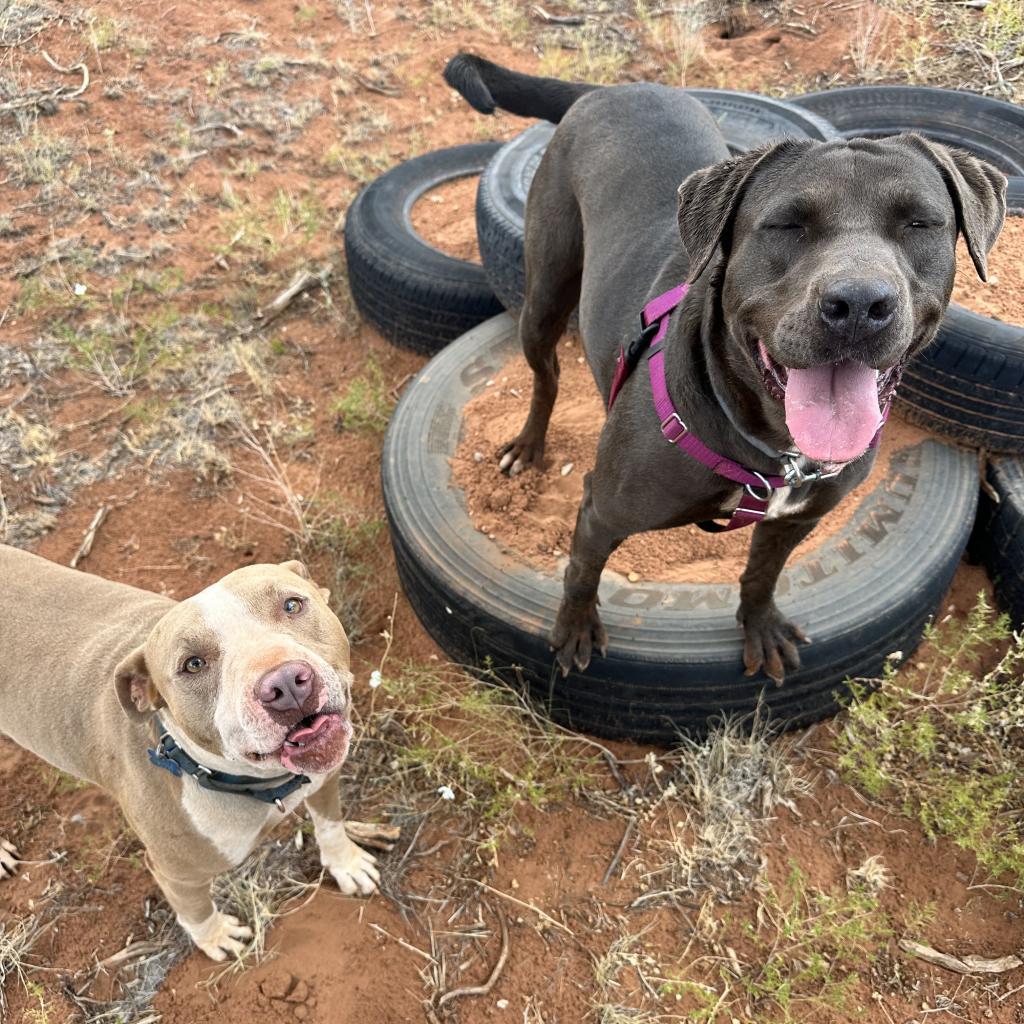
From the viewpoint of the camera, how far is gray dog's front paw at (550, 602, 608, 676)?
2.83 meters

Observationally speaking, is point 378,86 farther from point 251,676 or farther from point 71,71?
point 251,676

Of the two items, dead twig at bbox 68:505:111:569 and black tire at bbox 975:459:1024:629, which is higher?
black tire at bbox 975:459:1024:629

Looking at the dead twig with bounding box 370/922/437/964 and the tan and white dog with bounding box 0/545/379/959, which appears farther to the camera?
the dead twig with bounding box 370/922/437/964

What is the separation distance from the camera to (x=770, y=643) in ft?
9.12

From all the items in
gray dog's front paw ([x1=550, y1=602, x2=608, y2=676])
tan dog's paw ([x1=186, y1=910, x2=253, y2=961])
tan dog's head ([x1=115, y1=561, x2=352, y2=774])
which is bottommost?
tan dog's paw ([x1=186, y1=910, x2=253, y2=961])

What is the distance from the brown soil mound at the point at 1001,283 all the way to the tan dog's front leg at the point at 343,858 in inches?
131

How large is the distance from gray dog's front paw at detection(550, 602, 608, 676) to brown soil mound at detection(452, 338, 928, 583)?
332 millimetres

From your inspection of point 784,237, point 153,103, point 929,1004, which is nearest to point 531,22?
point 153,103

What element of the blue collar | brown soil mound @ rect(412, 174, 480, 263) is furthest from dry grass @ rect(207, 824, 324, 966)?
brown soil mound @ rect(412, 174, 480, 263)

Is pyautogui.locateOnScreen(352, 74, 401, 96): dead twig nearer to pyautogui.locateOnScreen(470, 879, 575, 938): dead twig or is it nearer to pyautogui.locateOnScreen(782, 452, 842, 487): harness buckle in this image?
pyautogui.locateOnScreen(782, 452, 842, 487): harness buckle

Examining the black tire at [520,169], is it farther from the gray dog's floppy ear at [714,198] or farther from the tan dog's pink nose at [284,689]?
the tan dog's pink nose at [284,689]

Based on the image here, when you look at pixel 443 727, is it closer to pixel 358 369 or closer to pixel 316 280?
pixel 358 369

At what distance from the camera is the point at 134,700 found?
2059 millimetres

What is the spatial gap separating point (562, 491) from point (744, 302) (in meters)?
1.79
